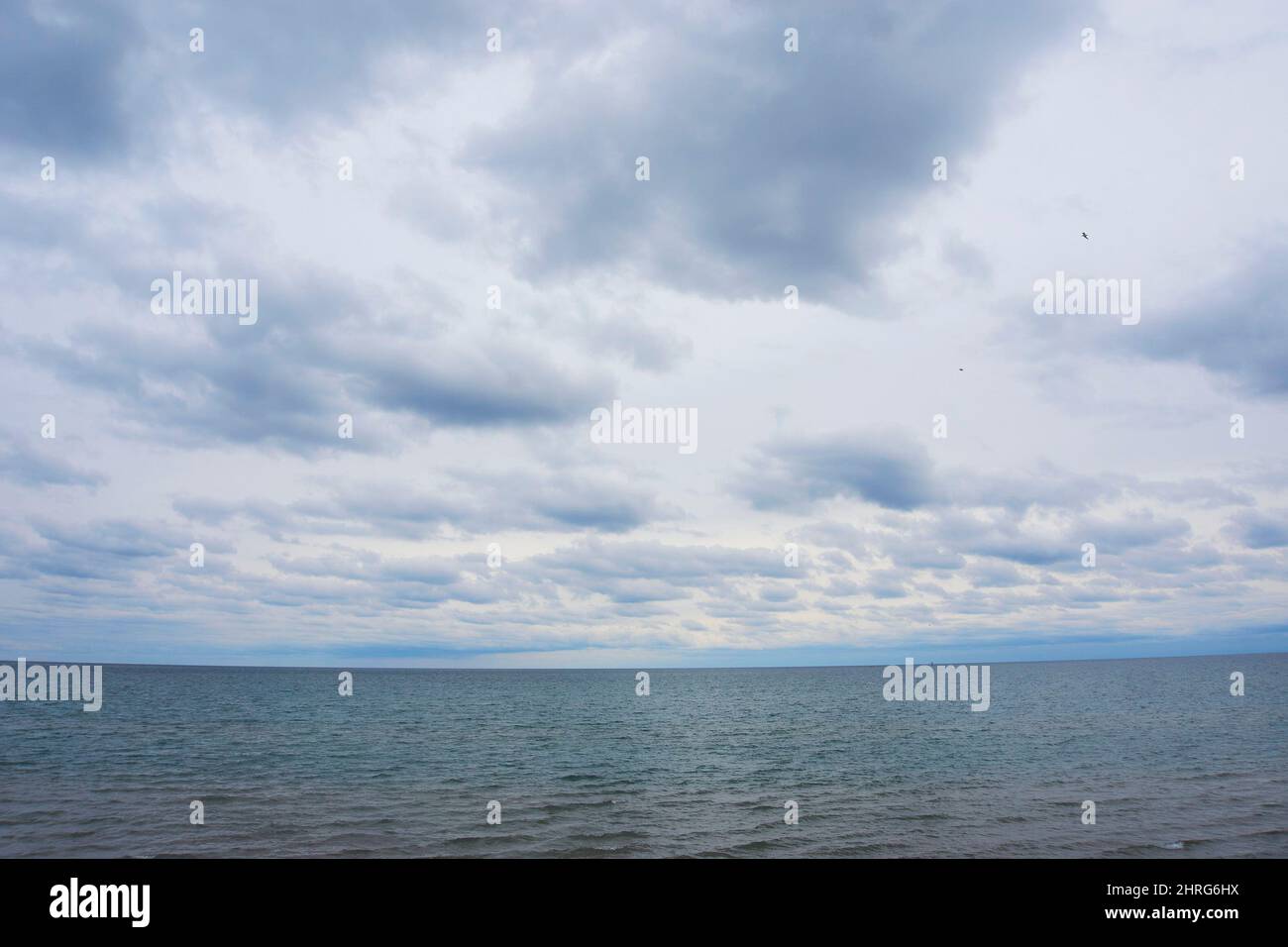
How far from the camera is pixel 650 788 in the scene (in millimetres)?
38062

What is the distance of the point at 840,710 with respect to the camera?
9712 centimetres

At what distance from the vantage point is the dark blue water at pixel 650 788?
26.9 meters

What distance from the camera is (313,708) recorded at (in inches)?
4058

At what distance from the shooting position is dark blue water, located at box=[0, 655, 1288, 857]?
26.9 metres
